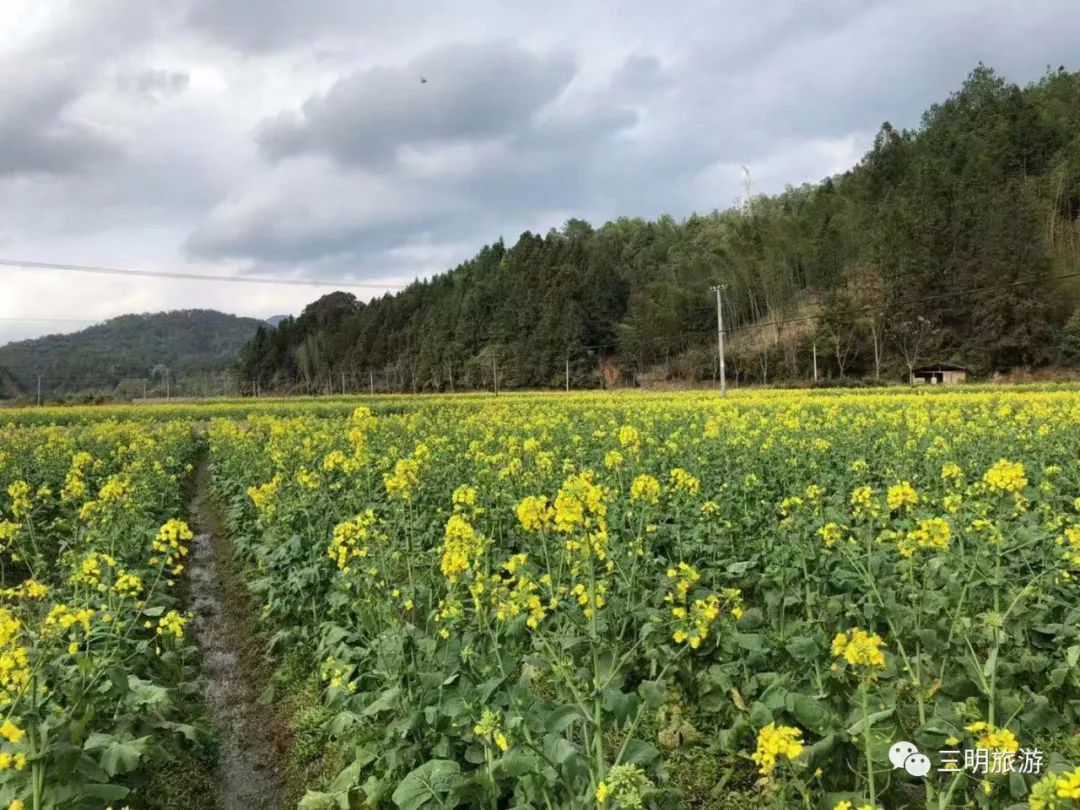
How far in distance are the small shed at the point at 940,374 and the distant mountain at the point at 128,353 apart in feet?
298

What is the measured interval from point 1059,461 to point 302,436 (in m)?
11.8

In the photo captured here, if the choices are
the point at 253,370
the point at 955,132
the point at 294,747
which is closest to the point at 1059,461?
the point at 294,747

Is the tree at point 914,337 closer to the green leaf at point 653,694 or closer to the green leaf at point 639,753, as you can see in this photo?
the green leaf at point 653,694

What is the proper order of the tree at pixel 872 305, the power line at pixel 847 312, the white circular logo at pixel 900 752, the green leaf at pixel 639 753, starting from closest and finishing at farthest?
the white circular logo at pixel 900 752, the green leaf at pixel 639 753, the power line at pixel 847 312, the tree at pixel 872 305

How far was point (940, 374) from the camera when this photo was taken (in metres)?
48.9

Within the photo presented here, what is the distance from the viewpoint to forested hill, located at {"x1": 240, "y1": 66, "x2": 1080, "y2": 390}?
47375 millimetres

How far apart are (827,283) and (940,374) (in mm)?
14487

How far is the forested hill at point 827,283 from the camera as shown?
4738cm

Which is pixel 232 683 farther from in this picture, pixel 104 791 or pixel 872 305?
pixel 872 305

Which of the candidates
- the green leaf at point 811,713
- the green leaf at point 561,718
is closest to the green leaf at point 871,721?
the green leaf at point 811,713

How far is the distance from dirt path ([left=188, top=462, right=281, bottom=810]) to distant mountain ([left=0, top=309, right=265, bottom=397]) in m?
94.8

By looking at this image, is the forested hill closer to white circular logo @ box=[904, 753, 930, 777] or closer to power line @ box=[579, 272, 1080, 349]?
power line @ box=[579, 272, 1080, 349]

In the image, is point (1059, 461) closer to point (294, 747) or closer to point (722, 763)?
point (722, 763)

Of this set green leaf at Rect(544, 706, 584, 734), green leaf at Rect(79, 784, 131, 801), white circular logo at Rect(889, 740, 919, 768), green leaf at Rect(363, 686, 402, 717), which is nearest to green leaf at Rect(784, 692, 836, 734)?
white circular logo at Rect(889, 740, 919, 768)
